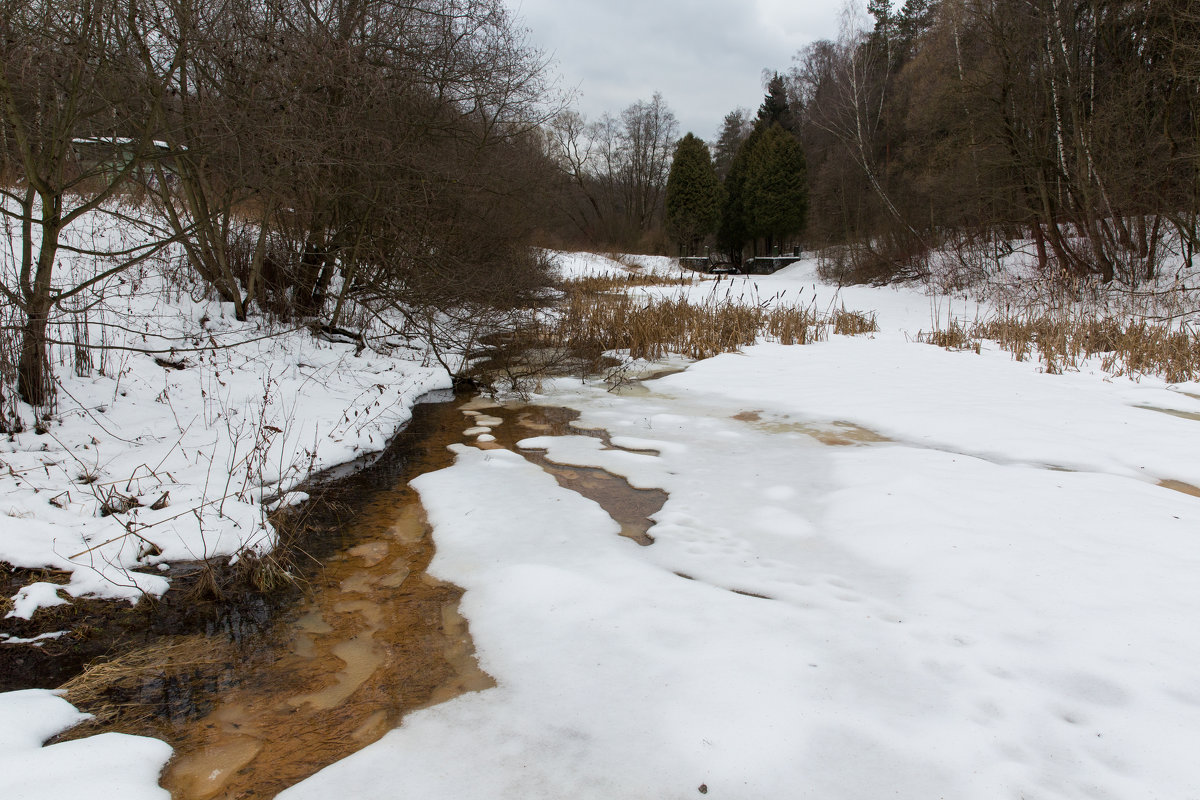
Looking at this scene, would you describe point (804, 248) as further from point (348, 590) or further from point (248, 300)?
point (348, 590)

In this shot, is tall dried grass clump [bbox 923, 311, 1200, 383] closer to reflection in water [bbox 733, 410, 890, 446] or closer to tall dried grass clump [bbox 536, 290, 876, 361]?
tall dried grass clump [bbox 536, 290, 876, 361]

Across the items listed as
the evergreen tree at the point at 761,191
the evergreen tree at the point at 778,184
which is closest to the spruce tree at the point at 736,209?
the evergreen tree at the point at 761,191

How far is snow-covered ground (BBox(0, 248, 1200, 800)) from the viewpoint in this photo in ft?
6.00

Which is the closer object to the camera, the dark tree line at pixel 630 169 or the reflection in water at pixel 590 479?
the reflection in water at pixel 590 479

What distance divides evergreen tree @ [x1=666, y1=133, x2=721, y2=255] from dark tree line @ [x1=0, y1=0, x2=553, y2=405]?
75.0 ft

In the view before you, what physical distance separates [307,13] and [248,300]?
9.39 feet

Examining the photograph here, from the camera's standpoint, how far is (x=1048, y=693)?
6.75 ft

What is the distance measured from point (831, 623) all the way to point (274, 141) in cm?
474

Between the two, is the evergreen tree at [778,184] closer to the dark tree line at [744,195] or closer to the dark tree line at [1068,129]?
the dark tree line at [744,195]

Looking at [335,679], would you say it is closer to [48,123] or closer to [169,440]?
[169,440]

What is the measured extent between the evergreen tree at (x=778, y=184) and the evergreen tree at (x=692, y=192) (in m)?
1.77

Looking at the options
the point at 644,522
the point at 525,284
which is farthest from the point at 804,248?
the point at 644,522

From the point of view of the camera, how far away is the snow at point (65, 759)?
1.74m

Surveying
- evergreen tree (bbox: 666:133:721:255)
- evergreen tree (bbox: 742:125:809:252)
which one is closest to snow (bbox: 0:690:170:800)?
evergreen tree (bbox: 742:125:809:252)
